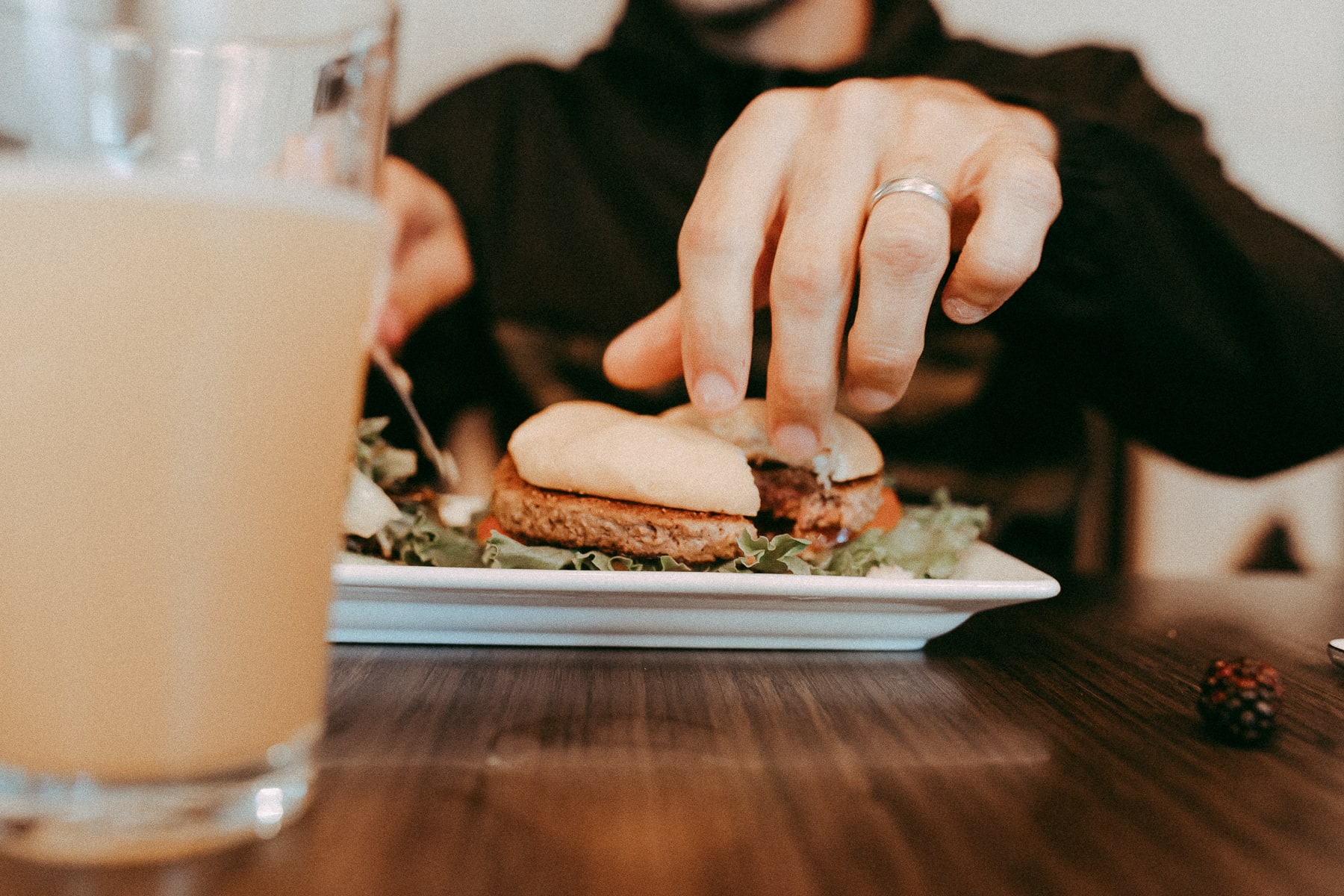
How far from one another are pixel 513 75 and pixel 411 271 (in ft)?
2.25

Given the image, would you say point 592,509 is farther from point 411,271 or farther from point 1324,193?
point 1324,193

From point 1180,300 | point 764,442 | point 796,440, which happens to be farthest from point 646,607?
point 1180,300

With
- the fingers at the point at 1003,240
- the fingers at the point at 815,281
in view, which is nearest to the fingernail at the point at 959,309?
the fingers at the point at 1003,240

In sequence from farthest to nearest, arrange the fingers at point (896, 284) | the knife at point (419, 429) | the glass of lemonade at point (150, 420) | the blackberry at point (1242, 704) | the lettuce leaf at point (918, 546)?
the knife at point (419, 429)
the lettuce leaf at point (918, 546)
the fingers at point (896, 284)
the blackberry at point (1242, 704)
the glass of lemonade at point (150, 420)

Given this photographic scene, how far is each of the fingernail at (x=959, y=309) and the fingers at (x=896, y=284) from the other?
29 millimetres

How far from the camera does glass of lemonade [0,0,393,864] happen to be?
1.26 ft

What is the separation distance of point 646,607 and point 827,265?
38 centimetres

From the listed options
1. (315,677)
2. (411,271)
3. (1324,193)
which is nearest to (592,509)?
(315,677)

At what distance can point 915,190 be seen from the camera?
92 centimetres

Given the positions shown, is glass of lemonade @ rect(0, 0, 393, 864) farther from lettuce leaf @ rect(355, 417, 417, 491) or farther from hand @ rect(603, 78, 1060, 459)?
lettuce leaf @ rect(355, 417, 417, 491)

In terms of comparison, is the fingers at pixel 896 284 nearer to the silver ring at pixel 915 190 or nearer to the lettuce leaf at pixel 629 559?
the silver ring at pixel 915 190

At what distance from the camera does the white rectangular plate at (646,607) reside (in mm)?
720

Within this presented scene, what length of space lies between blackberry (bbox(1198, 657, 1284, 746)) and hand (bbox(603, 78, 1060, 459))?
389 millimetres

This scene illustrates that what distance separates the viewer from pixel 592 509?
958 millimetres
